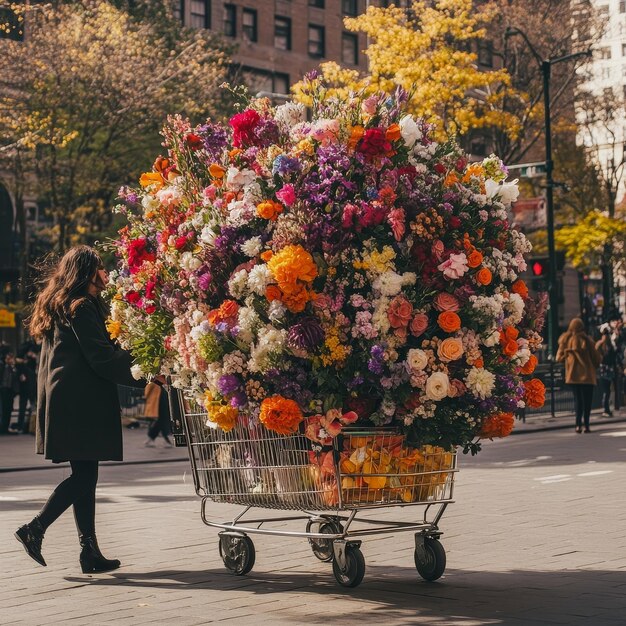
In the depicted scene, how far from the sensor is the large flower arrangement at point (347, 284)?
22.1 ft

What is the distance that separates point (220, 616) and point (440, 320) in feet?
6.03

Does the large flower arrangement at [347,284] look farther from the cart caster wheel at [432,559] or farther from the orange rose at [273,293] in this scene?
the cart caster wheel at [432,559]

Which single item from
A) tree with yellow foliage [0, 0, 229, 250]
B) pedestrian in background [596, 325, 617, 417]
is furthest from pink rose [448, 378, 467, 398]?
tree with yellow foliage [0, 0, 229, 250]

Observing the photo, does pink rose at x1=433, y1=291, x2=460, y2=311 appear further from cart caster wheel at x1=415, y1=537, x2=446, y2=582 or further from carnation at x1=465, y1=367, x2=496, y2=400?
cart caster wheel at x1=415, y1=537, x2=446, y2=582

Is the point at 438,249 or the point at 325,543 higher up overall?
the point at 438,249

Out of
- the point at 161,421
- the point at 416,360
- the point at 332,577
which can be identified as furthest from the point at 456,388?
the point at 161,421

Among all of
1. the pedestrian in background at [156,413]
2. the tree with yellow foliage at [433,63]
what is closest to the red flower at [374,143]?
the pedestrian in background at [156,413]

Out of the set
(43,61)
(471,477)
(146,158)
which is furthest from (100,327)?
(146,158)

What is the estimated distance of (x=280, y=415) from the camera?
264 inches

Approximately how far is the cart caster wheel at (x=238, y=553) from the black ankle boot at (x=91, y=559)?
0.71 metres

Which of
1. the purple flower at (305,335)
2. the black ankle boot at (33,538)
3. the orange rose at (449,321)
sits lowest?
the black ankle boot at (33,538)

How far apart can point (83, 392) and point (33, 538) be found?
2.94ft

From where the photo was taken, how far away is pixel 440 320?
681 centimetres

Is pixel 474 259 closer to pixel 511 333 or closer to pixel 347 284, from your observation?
pixel 511 333
